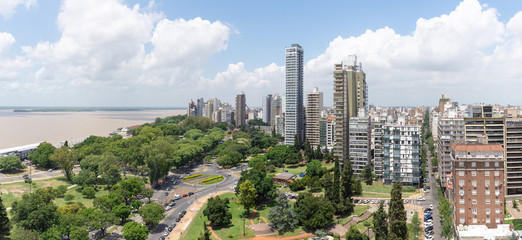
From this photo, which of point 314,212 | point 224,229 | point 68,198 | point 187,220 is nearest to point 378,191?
point 314,212

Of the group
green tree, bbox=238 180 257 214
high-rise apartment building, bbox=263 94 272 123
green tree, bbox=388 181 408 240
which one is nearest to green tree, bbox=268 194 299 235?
green tree, bbox=238 180 257 214

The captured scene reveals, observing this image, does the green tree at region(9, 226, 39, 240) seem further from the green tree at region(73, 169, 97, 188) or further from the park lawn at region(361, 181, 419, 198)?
the park lawn at region(361, 181, 419, 198)

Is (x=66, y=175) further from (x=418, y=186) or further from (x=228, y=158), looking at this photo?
(x=418, y=186)

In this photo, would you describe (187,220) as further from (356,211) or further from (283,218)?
(356,211)

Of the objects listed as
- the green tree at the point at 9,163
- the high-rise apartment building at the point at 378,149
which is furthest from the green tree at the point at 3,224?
the high-rise apartment building at the point at 378,149

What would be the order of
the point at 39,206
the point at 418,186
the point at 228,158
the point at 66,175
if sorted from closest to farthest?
1. the point at 39,206
2. the point at 418,186
3. the point at 66,175
4. the point at 228,158

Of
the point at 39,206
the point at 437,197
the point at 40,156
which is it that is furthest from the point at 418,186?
the point at 40,156
